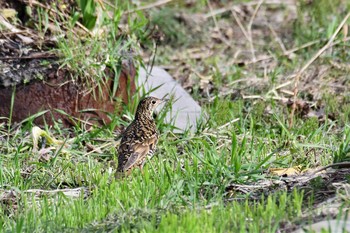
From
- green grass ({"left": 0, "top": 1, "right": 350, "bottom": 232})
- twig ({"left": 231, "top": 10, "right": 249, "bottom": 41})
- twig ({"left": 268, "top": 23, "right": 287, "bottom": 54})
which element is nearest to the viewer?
green grass ({"left": 0, "top": 1, "right": 350, "bottom": 232})

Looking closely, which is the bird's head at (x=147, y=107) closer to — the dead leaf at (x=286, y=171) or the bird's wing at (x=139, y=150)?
the bird's wing at (x=139, y=150)

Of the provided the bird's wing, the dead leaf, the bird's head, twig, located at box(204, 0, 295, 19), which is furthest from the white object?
twig, located at box(204, 0, 295, 19)

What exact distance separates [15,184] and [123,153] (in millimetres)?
923

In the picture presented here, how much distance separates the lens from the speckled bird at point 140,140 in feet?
23.2

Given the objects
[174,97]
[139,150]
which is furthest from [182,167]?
[174,97]

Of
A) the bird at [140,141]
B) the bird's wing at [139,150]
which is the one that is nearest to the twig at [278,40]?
the bird at [140,141]

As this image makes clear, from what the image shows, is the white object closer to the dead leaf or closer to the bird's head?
the bird's head

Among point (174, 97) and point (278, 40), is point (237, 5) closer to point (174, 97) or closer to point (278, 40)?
point (278, 40)

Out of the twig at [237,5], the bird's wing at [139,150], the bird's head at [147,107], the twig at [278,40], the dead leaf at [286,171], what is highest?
the twig at [237,5]

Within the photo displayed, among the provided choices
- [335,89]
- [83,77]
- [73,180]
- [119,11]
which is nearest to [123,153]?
[73,180]

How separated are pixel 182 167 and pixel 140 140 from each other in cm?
42

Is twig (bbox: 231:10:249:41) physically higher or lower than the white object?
higher

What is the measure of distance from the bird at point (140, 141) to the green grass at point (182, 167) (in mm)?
123

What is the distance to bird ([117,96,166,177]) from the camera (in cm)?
707
